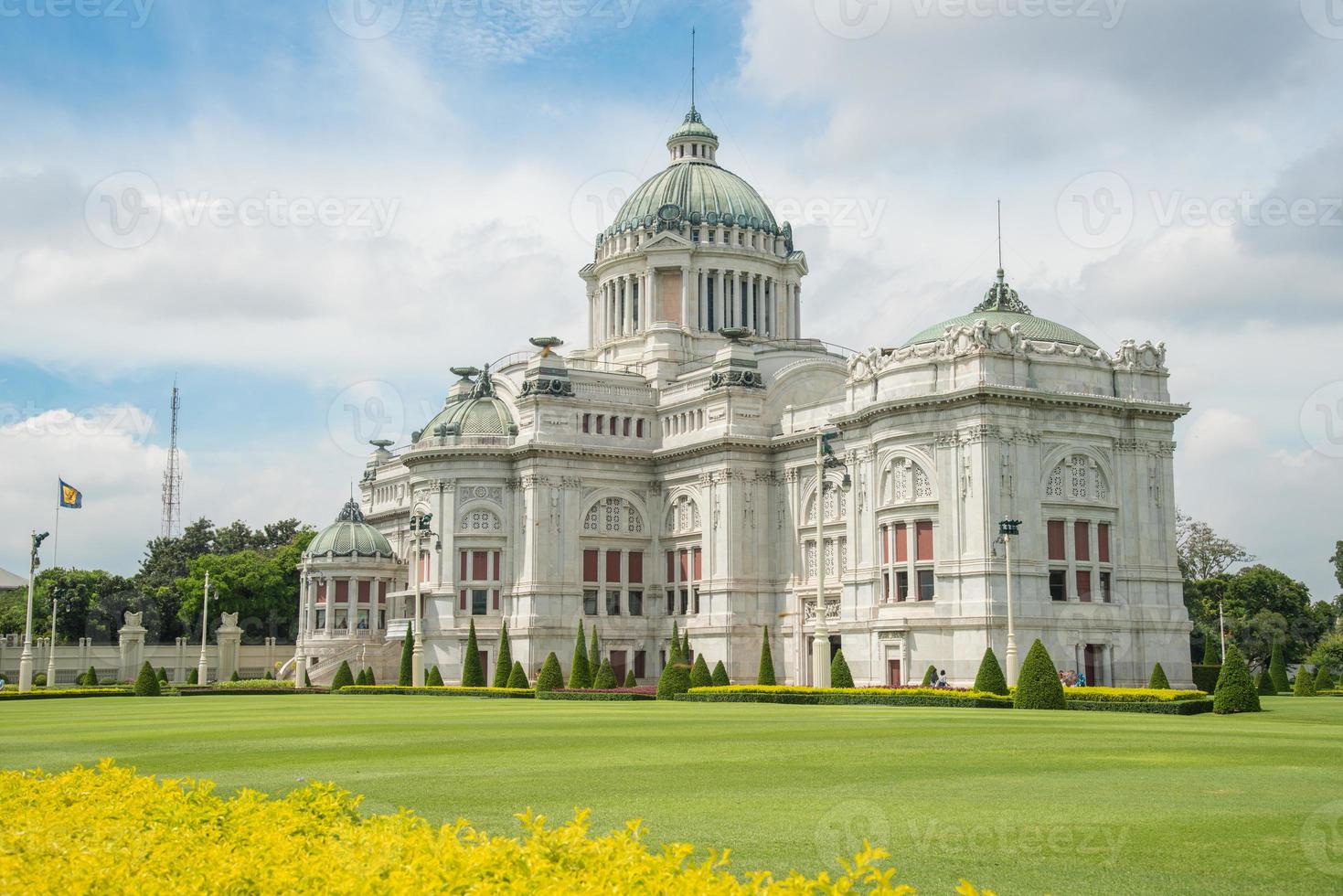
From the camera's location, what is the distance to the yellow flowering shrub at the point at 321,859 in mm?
11148

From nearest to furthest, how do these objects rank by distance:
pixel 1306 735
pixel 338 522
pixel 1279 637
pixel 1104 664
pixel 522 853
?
pixel 522 853, pixel 1306 735, pixel 1104 664, pixel 1279 637, pixel 338 522

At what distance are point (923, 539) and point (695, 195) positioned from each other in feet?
129

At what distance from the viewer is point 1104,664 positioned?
234ft

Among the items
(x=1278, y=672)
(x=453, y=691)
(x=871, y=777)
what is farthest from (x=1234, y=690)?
(x=453, y=691)

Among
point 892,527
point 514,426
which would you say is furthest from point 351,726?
point 514,426

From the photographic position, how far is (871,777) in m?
23.4

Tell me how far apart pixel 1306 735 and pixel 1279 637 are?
79.4 metres

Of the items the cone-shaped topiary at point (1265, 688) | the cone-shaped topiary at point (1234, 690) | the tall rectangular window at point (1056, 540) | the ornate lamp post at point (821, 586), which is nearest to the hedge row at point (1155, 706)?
the cone-shaped topiary at point (1234, 690)

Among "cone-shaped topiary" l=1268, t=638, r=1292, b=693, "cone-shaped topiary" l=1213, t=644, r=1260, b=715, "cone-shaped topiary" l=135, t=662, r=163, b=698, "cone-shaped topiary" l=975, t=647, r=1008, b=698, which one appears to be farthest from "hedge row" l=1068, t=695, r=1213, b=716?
"cone-shaped topiary" l=135, t=662, r=163, b=698

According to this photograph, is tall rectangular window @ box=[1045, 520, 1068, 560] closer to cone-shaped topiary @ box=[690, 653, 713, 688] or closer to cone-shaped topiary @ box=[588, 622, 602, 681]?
cone-shaped topiary @ box=[690, 653, 713, 688]

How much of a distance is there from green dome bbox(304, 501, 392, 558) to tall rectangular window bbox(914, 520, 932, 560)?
51.3m

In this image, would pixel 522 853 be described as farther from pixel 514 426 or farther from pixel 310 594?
pixel 310 594

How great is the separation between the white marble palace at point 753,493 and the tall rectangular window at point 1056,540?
0.33 feet

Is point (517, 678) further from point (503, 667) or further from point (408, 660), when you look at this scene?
point (408, 660)
